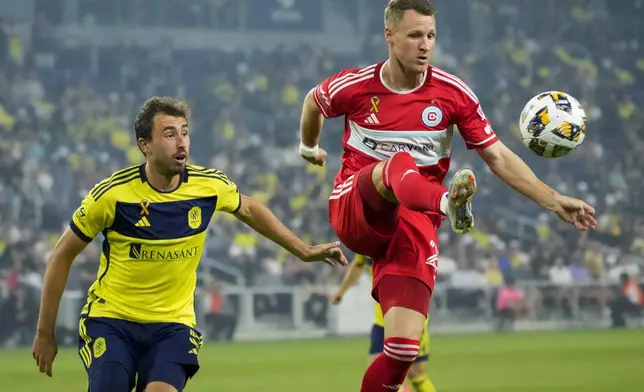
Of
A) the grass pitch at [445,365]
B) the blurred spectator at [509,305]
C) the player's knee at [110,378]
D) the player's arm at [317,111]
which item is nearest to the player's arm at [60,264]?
the player's knee at [110,378]

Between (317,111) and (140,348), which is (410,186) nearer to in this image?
(317,111)

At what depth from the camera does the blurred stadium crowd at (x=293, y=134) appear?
19.7 meters

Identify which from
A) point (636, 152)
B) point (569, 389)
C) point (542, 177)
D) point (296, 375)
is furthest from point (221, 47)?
point (569, 389)

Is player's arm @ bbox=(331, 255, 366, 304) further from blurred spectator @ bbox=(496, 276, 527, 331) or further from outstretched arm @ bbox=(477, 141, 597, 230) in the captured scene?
blurred spectator @ bbox=(496, 276, 527, 331)

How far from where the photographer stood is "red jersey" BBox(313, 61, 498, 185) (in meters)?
6.28

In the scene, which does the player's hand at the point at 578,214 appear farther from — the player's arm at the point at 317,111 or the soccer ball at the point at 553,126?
the player's arm at the point at 317,111

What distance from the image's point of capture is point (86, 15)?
2434 centimetres

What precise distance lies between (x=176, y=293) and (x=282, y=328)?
1279cm

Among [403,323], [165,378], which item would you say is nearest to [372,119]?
[403,323]

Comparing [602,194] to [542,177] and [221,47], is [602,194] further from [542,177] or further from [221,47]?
[221,47]

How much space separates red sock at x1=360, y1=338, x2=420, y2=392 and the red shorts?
429 mm

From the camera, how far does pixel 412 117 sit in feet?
20.6

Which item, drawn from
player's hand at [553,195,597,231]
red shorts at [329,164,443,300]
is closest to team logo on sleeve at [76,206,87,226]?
red shorts at [329,164,443,300]

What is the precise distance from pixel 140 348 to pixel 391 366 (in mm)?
1391
